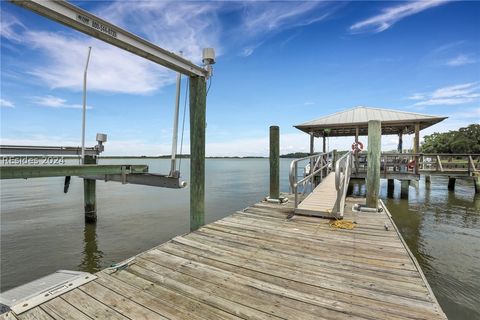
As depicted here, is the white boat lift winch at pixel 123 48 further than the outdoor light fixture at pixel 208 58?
No

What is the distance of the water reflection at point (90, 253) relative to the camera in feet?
22.2

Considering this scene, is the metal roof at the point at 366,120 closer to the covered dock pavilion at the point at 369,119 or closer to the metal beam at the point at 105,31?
the covered dock pavilion at the point at 369,119

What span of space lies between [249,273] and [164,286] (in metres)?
1.04

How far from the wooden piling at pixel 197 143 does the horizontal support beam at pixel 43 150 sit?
4.28m

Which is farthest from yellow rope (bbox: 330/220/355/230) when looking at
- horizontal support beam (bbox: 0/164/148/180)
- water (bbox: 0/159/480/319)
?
horizontal support beam (bbox: 0/164/148/180)

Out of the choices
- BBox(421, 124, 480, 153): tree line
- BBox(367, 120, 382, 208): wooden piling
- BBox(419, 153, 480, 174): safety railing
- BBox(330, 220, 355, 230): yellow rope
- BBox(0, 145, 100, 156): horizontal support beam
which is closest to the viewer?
BBox(330, 220, 355, 230): yellow rope

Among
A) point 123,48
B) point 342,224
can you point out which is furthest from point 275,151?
point 123,48

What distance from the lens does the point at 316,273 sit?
3.20 m

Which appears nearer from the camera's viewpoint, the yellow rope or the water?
the yellow rope

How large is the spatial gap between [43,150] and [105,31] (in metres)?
4.84

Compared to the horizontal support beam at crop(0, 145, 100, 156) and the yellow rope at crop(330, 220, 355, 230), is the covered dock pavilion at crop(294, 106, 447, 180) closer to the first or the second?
the yellow rope at crop(330, 220, 355, 230)

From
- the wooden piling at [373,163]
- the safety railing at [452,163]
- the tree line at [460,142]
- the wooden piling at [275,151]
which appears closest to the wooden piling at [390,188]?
the safety railing at [452,163]

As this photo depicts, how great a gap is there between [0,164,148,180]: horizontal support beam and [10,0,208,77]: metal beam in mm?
2676

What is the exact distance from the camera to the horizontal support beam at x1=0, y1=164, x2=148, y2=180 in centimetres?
434
